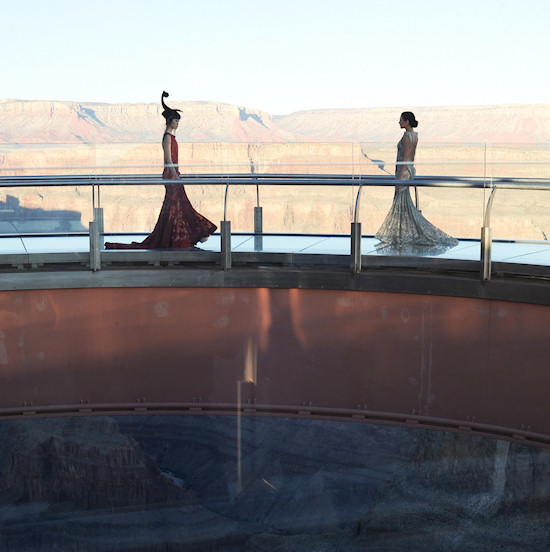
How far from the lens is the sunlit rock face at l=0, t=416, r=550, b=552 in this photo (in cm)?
5319

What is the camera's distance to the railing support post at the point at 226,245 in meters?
8.05

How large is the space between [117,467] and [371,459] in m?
19.5

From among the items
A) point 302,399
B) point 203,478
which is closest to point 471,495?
point 203,478

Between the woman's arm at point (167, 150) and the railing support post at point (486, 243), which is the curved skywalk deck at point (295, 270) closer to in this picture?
the railing support post at point (486, 243)

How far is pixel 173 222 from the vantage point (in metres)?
9.41

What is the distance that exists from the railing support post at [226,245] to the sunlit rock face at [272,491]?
152 feet

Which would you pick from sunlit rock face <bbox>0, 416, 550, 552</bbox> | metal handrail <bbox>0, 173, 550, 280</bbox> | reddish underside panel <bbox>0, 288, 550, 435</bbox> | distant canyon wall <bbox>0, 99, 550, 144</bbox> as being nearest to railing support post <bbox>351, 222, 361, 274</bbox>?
metal handrail <bbox>0, 173, 550, 280</bbox>

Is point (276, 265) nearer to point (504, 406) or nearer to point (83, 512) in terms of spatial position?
point (504, 406)

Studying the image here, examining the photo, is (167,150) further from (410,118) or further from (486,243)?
(486,243)

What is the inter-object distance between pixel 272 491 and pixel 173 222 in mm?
62271

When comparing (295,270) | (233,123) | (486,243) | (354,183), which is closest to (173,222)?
(295,270)

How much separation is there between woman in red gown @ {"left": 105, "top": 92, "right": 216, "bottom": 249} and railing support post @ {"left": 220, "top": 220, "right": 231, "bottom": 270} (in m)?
1.19

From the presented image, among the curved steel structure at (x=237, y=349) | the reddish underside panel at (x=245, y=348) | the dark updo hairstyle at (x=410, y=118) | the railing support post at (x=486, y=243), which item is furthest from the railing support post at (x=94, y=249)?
the dark updo hairstyle at (x=410, y=118)

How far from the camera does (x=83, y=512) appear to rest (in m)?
60.5
